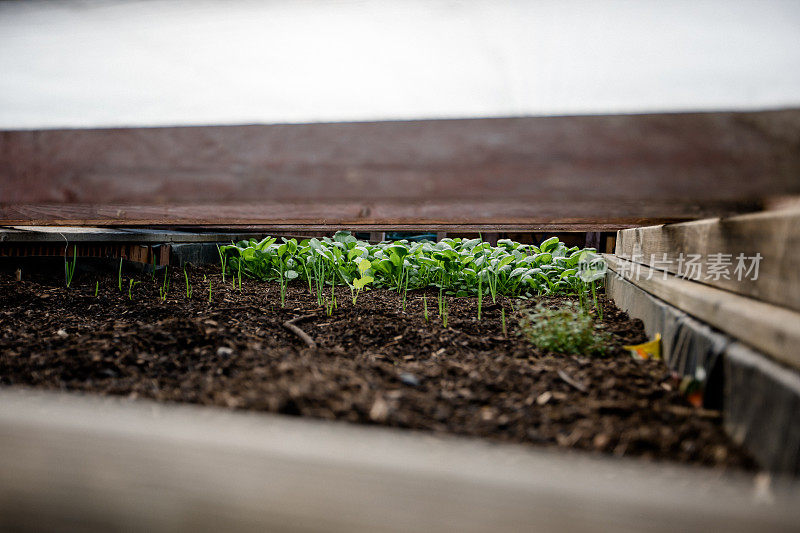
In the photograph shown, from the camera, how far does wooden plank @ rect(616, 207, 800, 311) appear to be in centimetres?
97

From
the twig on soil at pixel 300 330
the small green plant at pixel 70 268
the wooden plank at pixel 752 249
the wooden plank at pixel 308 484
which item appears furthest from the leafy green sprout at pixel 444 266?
the wooden plank at pixel 308 484

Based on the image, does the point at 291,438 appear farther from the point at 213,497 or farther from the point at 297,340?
the point at 297,340

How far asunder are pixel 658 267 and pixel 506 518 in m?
1.78

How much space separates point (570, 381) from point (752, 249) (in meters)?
0.56

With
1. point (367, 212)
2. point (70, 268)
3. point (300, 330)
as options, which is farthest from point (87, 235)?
point (367, 212)

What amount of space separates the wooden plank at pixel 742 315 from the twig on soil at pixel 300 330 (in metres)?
1.23

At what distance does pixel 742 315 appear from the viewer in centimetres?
96

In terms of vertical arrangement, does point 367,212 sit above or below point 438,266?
above

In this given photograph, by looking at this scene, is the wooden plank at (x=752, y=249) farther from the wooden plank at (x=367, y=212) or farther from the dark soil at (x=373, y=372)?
the dark soil at (x=373, y=372)

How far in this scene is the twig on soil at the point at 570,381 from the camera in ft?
4.08

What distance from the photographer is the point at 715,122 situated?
81 centimetres

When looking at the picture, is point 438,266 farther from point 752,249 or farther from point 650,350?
point 752,249

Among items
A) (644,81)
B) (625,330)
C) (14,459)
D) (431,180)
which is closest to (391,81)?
(431,180)

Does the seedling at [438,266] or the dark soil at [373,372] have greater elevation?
the seedling at [438,266]
